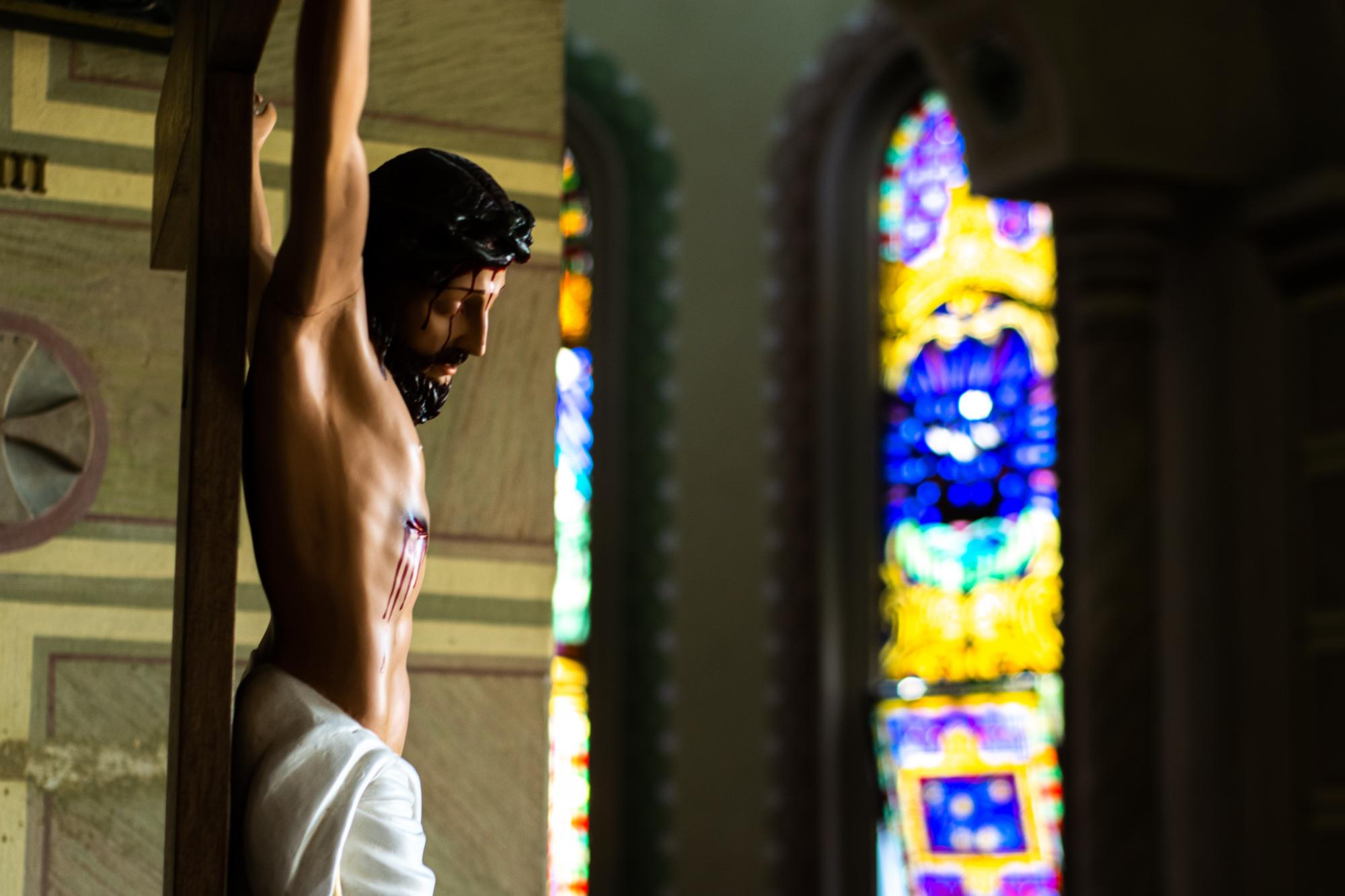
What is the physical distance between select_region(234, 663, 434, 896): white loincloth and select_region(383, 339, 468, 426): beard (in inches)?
11.3

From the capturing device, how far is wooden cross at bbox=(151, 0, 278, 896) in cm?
152

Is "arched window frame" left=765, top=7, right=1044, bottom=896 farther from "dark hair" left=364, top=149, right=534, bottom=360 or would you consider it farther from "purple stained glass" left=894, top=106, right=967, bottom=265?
"dark hair" left=364, top=149, right=534, bottom=360

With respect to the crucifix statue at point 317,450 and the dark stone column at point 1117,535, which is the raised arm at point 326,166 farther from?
the dark stone column at point 1117,535

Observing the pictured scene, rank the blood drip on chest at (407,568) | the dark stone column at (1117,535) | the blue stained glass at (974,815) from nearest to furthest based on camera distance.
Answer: the blood drip on chest at (407,568) → the dark stone column at (1117,535) → the blue stained glass at (974,815)

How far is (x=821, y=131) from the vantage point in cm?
672

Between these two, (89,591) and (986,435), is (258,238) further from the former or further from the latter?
(986,435)

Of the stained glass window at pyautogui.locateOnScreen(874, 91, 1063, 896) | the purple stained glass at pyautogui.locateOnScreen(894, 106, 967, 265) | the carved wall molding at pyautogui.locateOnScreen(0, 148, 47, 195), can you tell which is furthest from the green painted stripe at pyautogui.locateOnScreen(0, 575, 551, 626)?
the purple stained glass at pyautogui.locateOnScreen(894, 106, 967, 265)

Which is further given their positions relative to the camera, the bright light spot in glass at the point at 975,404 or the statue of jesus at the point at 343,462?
the bright light spot in glass at the point at 975,404

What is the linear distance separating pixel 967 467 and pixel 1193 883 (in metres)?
1.95

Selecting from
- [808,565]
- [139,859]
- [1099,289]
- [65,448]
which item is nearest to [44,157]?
[65,448]

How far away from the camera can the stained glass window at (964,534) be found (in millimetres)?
6270

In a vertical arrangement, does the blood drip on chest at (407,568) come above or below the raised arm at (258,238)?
below

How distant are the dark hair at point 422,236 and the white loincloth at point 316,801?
0.32 metres

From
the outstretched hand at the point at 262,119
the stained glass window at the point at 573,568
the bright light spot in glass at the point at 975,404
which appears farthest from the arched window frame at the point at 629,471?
the outstretched hand at the point at 262,119
